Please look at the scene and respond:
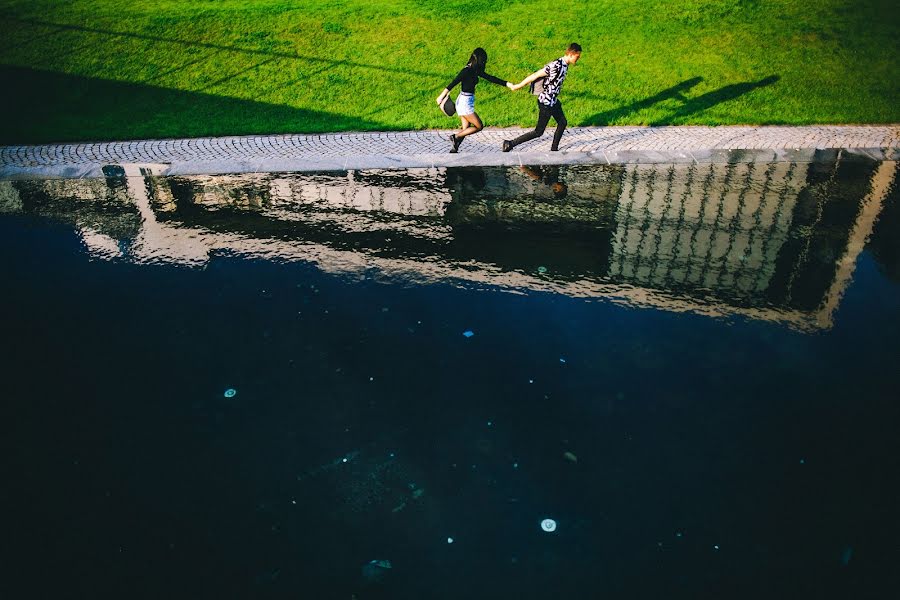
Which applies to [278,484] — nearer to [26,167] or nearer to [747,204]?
[747,204]

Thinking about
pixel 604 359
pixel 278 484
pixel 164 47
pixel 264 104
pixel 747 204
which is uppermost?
pixel 164 47

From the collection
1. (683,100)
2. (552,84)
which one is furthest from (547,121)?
(683,100)

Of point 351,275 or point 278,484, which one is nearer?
point 278,484

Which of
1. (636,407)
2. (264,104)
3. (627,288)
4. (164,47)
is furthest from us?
(164,47)

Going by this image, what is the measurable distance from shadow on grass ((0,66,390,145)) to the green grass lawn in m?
0.04

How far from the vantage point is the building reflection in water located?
20.6ft

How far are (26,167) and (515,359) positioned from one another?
905 cm

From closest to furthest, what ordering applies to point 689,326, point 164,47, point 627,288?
point 689,326 < point 627,288 < point 164,47

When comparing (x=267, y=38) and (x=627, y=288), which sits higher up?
(x=267, y=38)

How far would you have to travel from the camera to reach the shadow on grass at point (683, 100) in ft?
36.3

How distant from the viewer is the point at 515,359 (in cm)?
514

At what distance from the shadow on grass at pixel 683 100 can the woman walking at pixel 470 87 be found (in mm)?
2933

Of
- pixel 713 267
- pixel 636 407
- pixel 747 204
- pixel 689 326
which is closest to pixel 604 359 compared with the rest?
pixel 636 407

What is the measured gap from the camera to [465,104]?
8820mm
